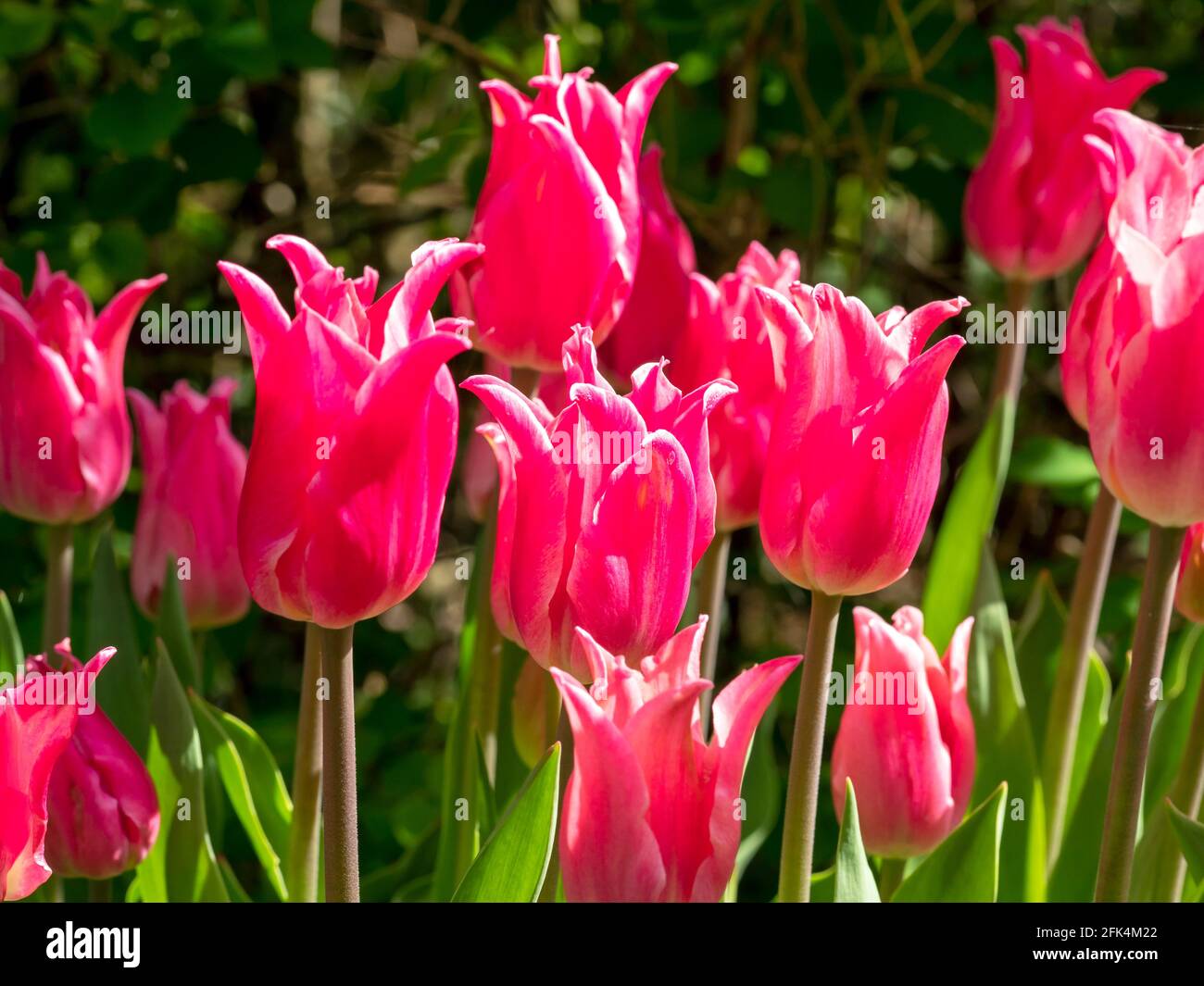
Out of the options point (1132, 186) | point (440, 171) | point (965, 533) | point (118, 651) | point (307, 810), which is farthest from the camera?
point (440, 171)

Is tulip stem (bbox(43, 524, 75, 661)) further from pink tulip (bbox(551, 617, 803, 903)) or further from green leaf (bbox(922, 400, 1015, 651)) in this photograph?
green leaf (bbox(922, 400, 1015, 651))

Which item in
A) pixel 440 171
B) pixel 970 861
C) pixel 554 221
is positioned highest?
pixel 440 171

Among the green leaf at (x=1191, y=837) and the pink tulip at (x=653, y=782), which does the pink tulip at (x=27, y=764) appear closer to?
the pink tulip at (x=653, y=782)

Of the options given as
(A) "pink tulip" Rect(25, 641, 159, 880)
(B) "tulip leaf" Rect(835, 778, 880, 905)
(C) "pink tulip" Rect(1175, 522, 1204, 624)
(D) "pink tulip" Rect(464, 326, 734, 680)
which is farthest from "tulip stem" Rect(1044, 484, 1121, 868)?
(A) "pink tulip" Rect(25, 641, 159, 880)

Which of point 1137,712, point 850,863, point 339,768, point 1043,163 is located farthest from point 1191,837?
point 1043,163

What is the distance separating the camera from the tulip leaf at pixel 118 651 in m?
1.01

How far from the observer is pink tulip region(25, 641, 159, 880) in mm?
811

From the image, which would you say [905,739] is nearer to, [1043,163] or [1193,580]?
[1193,580]

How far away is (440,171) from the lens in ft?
5.05

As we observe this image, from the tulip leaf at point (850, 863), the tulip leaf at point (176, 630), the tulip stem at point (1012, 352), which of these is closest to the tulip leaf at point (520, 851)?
the tulip leaf at point (850, 863)

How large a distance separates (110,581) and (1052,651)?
734 mm

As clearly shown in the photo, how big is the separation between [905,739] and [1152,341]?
26 centimetres

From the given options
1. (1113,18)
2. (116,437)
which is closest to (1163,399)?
(116,437)

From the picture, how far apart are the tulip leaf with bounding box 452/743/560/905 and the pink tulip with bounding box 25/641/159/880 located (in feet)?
0.70
